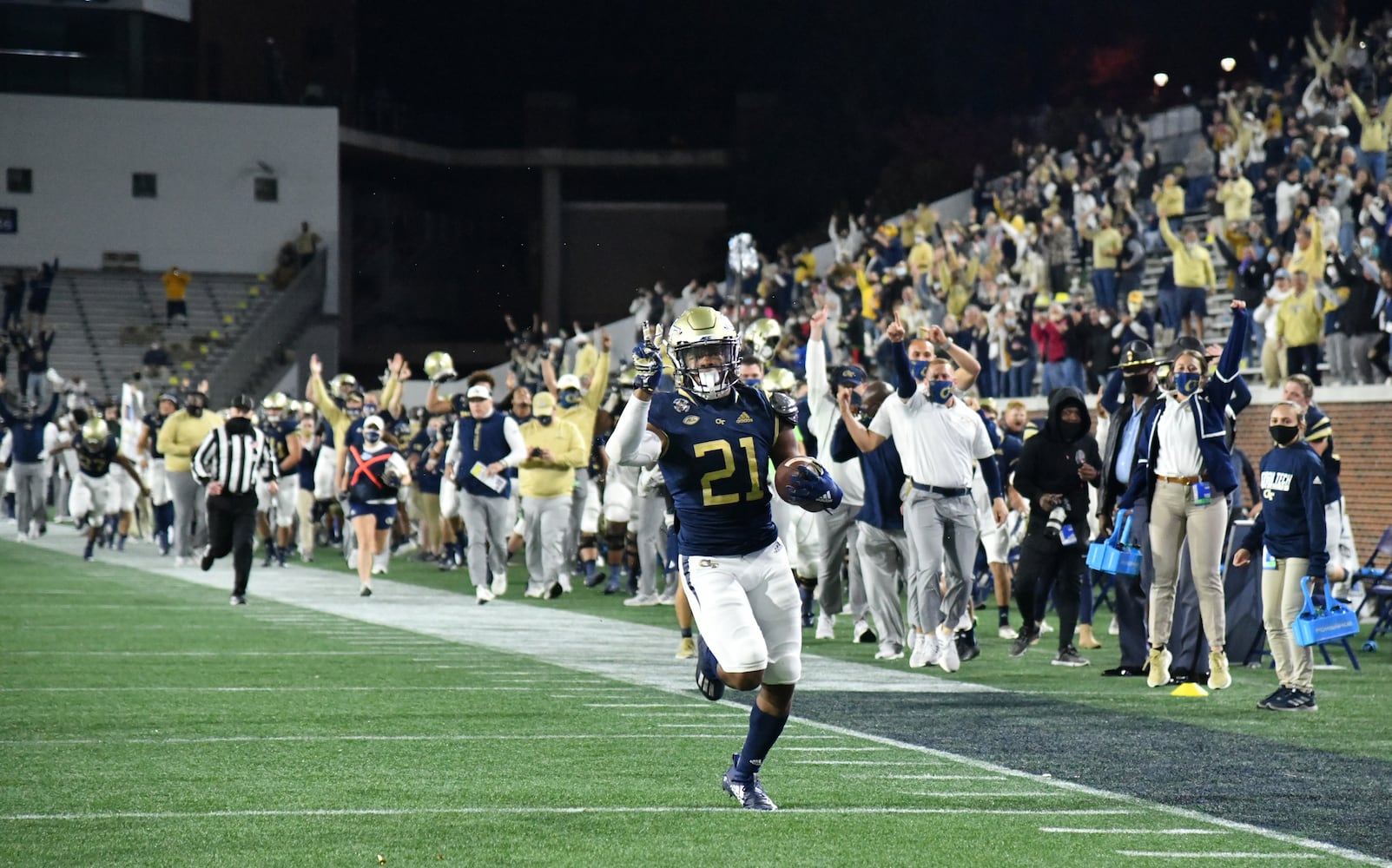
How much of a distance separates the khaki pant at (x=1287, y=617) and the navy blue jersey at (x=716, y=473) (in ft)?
14.1

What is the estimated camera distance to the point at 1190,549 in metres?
11.5

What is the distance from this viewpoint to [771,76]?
51812mm

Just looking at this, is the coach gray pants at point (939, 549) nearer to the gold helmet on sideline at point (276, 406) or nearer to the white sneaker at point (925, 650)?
the white sneaker at point (925, 650)

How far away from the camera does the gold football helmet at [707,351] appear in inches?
299

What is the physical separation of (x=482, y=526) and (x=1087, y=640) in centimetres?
580

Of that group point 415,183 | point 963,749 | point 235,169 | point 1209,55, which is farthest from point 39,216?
point 963,749

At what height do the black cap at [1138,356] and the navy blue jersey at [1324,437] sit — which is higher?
the black cap at [1138,356]

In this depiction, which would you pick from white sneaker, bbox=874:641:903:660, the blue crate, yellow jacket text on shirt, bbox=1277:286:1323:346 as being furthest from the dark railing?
the blue crate

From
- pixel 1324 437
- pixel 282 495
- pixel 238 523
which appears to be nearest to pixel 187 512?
pixel 282 495

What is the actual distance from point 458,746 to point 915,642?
4438mm

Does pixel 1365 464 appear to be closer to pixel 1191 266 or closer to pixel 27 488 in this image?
pixel 1191 266

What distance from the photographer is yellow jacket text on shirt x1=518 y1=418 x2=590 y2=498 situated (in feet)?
58.3

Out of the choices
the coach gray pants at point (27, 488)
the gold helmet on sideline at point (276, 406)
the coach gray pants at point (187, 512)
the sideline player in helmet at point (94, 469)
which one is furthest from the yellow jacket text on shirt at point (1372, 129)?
the coach gray pants at point (27, 488)

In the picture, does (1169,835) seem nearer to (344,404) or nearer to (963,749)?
(963,749)
